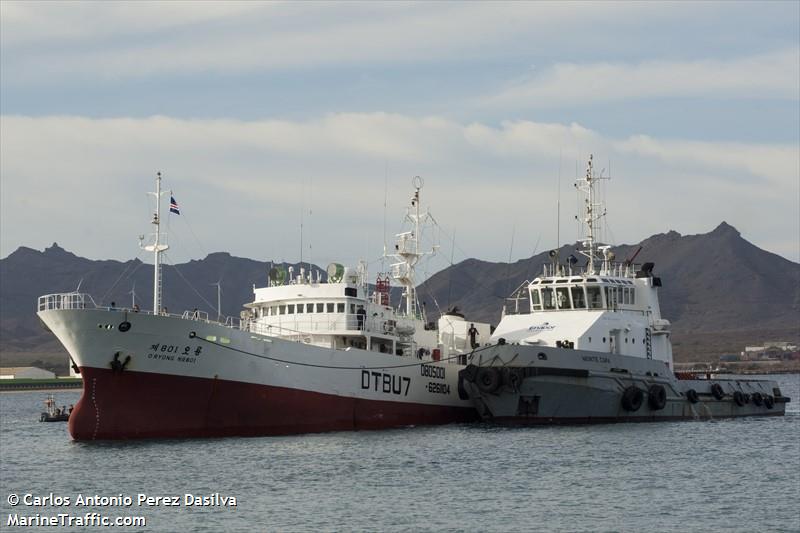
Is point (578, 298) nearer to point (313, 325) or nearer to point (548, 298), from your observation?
point (548, 298)

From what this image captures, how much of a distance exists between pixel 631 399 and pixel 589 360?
311cm

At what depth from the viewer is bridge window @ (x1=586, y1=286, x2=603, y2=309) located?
50781 mm

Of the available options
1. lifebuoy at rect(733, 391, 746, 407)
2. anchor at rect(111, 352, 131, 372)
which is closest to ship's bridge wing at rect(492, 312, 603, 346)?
lifebuoy at rect(733, 391, 746, 407)

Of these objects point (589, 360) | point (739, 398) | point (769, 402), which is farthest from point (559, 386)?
point (769, 402)

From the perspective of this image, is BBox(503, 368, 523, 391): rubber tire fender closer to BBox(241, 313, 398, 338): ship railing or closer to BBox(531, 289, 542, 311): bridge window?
BBox(241, 313, 398, 338): ship railing

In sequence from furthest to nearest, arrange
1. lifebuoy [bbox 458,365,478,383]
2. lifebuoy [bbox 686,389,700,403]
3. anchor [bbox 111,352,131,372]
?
lifebuoy [bbox 686,389,700,403]
lifebuoy [bbox 458,365,478,383]
anchor [bbox 111,352,131,372]

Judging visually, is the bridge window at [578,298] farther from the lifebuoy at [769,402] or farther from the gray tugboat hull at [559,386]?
the lifebuoy at [769,402]

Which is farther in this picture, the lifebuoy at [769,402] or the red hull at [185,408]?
the lifebuoy at [769,402]

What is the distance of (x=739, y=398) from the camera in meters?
57.7

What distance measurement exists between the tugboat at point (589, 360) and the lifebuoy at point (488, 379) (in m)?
0.04

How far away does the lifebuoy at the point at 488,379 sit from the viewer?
46375 millimetres

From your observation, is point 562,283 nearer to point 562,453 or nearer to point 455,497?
point 562,453

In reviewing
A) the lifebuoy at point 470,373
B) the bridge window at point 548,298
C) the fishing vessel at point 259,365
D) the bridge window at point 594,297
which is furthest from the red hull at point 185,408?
the bridge window at point 594,297

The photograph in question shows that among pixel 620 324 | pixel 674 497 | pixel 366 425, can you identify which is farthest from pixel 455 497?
pixel 620 324
